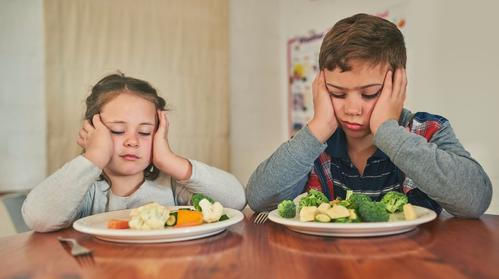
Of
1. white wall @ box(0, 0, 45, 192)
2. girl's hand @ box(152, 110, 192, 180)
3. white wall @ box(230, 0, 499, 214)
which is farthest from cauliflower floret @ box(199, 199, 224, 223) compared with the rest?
white wall @ box(0, 0, 45, 192)

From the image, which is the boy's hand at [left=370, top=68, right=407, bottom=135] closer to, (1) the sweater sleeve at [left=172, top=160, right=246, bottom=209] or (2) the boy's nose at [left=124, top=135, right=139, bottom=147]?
(1) the sweater sleeve at [left=172, top=160, right=246, bottom=209]

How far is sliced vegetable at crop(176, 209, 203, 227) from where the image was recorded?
85 cm

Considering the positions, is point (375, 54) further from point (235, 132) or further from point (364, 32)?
point (235, 132)

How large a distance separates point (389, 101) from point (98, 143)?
0.68 meters

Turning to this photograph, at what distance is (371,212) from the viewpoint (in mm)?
807

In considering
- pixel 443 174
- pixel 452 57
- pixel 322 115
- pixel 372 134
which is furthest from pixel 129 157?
pixel 452 57

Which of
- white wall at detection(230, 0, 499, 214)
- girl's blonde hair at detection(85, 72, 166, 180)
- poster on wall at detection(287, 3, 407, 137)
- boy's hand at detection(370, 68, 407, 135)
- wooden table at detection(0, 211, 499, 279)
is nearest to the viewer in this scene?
wooden table at detection(0, 211, 499, 279)

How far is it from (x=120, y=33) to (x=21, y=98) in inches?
22.4

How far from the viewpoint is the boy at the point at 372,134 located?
3.14 ft

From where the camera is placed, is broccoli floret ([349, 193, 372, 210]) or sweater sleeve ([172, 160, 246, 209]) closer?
broccoli floret ([349, 193, 372, 210])

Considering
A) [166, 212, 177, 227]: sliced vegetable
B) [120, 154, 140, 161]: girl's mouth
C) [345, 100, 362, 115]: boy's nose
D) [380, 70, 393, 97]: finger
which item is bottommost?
[166, 212, 177, 227]: sliced vegetable

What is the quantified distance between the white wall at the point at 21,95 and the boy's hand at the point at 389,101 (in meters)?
1.64

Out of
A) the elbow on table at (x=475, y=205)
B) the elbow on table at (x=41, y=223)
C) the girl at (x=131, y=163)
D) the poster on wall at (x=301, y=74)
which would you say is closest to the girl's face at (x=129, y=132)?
the girl at (x=131, y=163)

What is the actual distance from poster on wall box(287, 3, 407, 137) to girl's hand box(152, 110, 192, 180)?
4.74 ft
